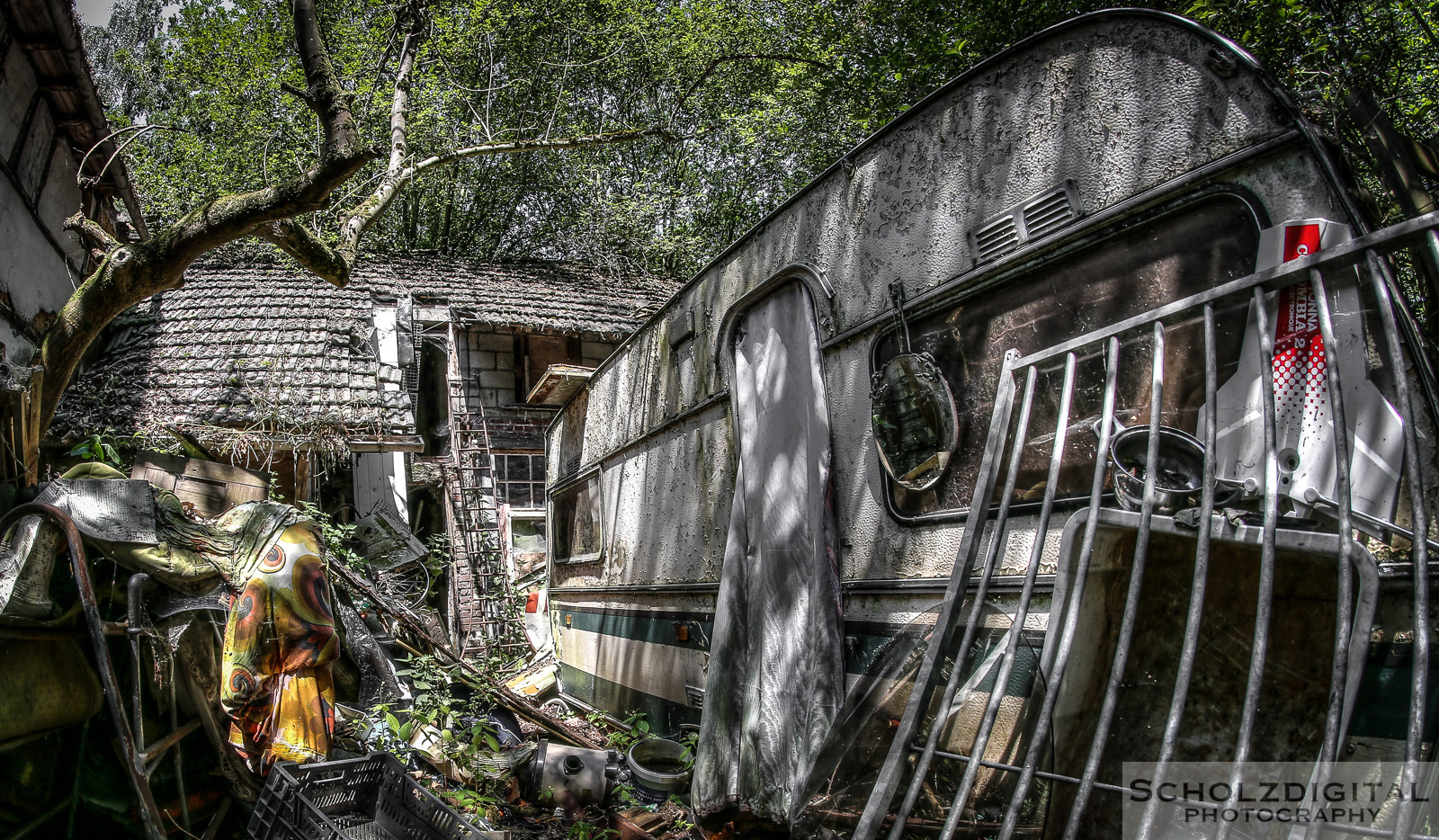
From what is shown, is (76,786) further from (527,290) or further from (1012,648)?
(527,290)

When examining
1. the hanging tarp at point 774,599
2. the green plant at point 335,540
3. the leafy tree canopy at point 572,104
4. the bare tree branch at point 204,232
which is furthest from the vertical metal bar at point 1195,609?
the green plant at point 335,540

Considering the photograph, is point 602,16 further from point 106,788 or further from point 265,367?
point 106,788

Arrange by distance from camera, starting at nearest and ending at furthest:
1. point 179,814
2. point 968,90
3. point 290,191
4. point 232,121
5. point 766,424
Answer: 1. point 968,90
2. point 179,814
3. point 766,424
4. point 290,191
5. point 232,121

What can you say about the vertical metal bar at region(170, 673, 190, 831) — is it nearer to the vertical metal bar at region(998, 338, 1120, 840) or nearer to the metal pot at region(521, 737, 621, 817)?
the metal pot at region(521, 737, 621, 817)

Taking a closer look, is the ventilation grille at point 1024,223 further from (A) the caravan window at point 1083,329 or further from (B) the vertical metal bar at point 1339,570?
(B) the vertical metal bar at point 1339,570

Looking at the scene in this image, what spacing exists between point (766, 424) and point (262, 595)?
2.29 meters

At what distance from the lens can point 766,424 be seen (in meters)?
3.86

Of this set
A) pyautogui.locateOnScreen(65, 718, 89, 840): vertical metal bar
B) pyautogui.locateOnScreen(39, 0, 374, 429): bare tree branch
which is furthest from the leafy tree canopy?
pyautogui.locateOnScreen(65, 718, 89, 840): vertical metal bar

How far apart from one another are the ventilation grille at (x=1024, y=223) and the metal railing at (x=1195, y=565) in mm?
433

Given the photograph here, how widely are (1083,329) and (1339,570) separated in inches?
42.5

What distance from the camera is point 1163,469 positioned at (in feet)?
7.21

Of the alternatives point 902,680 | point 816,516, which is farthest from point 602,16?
point 902,680

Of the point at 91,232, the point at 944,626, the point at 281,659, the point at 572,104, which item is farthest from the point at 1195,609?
the point at 572,104

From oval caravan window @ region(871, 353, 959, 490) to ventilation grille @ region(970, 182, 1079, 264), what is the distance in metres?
0.45
